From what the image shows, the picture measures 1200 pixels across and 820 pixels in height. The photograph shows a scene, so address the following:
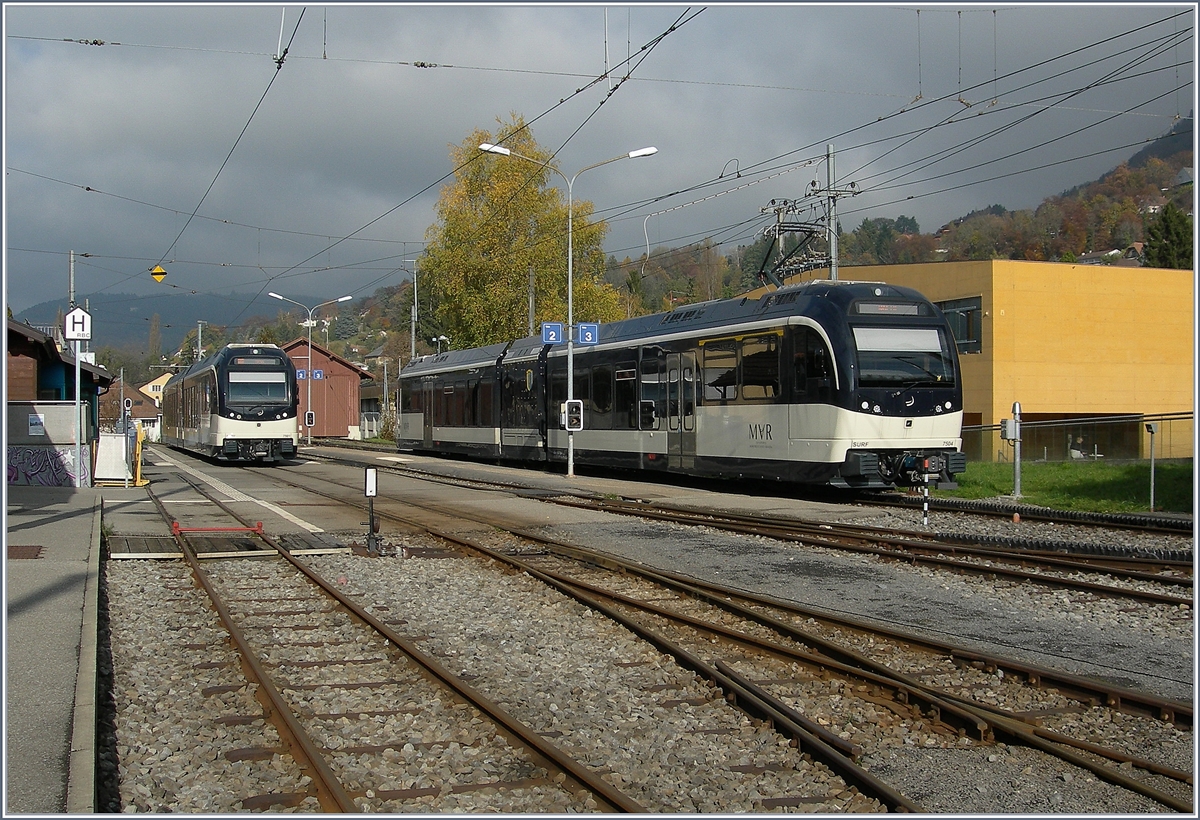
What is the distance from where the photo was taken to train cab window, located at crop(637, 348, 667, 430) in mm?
21188

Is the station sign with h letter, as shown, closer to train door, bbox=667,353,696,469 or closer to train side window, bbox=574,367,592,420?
train side window, bbox=574,367,592,420

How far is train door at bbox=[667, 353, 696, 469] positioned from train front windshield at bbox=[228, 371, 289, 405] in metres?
14.5

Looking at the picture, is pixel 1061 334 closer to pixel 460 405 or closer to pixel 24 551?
pixel 460 405

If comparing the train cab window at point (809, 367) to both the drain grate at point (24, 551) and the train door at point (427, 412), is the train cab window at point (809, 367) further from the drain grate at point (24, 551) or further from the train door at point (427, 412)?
the train door at point (427, 412)

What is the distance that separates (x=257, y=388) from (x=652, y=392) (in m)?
14.1

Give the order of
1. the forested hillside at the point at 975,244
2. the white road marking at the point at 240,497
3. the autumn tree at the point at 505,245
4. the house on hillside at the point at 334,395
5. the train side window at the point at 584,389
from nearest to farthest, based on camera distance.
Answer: the white road marking at the point at 240,497
the train side window at the point at 584,389
the autumn tree at the point at 505,245
the forested hillside at the point at 975,244
the house on hillside at the point at 334,395

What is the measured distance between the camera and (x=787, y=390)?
1709cm

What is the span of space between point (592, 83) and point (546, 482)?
28.8 feet

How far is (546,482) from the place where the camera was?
23.3 meters

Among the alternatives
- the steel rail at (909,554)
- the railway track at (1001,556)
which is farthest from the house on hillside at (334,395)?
the railway track at (1001,556)

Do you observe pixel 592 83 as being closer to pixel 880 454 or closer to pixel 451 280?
pixel 880 454

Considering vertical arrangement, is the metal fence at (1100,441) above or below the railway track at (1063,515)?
above

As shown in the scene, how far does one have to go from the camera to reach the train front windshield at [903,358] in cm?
1622

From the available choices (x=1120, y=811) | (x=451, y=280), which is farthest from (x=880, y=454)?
(x=451, y=280)
